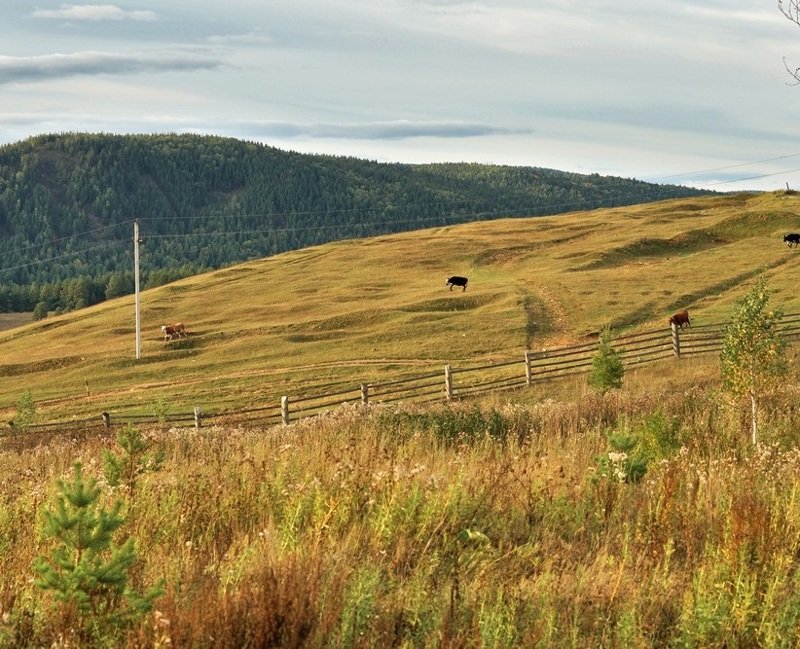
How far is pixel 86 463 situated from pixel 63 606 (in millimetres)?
5230

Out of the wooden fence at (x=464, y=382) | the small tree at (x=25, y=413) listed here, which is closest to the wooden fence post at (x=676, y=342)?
the wooden fence at (x=464, y=382)

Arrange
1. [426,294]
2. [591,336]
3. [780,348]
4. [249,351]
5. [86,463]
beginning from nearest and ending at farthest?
[86,463] < [780,348] < [591,336] < [249,351] < [426,294]

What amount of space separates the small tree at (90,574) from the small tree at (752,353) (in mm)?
13488

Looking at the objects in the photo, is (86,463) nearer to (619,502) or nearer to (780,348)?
(619,502)

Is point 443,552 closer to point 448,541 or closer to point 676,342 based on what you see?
point 448,541

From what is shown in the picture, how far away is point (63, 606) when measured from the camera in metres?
4.63

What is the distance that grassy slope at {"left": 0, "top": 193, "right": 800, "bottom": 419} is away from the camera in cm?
5075

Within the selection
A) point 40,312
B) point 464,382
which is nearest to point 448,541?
point 464,382

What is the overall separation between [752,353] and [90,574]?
577 inches

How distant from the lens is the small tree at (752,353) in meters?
16.8

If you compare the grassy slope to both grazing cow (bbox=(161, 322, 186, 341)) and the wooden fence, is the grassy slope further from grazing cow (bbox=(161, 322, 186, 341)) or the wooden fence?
the wooden fence

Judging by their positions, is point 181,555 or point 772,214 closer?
point 181,555

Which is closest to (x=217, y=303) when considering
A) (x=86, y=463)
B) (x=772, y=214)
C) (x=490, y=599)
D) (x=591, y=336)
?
(x=591, y=336)

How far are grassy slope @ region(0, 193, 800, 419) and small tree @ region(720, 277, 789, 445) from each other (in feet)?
92.3
